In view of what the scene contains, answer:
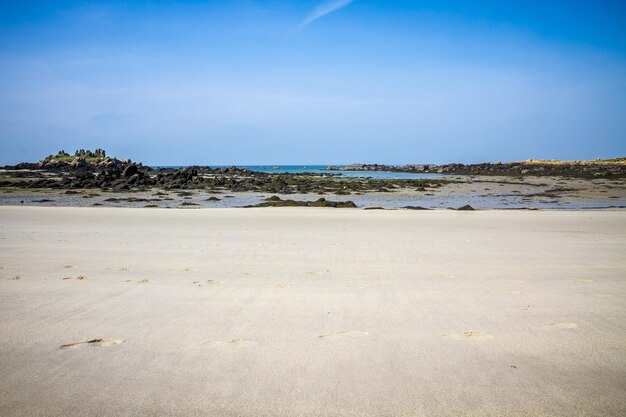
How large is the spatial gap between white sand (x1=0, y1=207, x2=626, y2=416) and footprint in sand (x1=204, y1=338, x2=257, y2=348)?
20mm

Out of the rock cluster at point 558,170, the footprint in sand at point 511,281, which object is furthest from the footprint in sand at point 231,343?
the rock cluster at point 558,170

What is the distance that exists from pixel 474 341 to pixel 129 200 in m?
20.8

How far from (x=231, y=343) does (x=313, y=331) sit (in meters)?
0.74

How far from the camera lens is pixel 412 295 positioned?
4637 millimetres

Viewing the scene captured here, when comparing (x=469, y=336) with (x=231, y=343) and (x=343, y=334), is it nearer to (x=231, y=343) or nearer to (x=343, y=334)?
(x=343, y=334)

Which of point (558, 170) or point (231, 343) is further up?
point (558, 170)

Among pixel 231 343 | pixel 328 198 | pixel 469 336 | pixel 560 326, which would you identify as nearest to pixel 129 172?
pixel 328 198

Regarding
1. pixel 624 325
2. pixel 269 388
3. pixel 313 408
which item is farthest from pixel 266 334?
pixel 624 325

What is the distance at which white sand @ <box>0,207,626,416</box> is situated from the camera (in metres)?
2.50

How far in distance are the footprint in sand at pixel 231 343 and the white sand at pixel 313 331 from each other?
0.02 meters

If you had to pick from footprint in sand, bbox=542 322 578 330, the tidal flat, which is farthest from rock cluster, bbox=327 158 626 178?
footprint in sand, bbox=542 322 578 330

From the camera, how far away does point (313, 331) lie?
354 centimetres

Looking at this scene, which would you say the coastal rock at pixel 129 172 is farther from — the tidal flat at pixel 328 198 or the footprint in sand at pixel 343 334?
the footprint in sand at pixel 343 334

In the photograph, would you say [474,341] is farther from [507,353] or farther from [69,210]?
[69,210]
